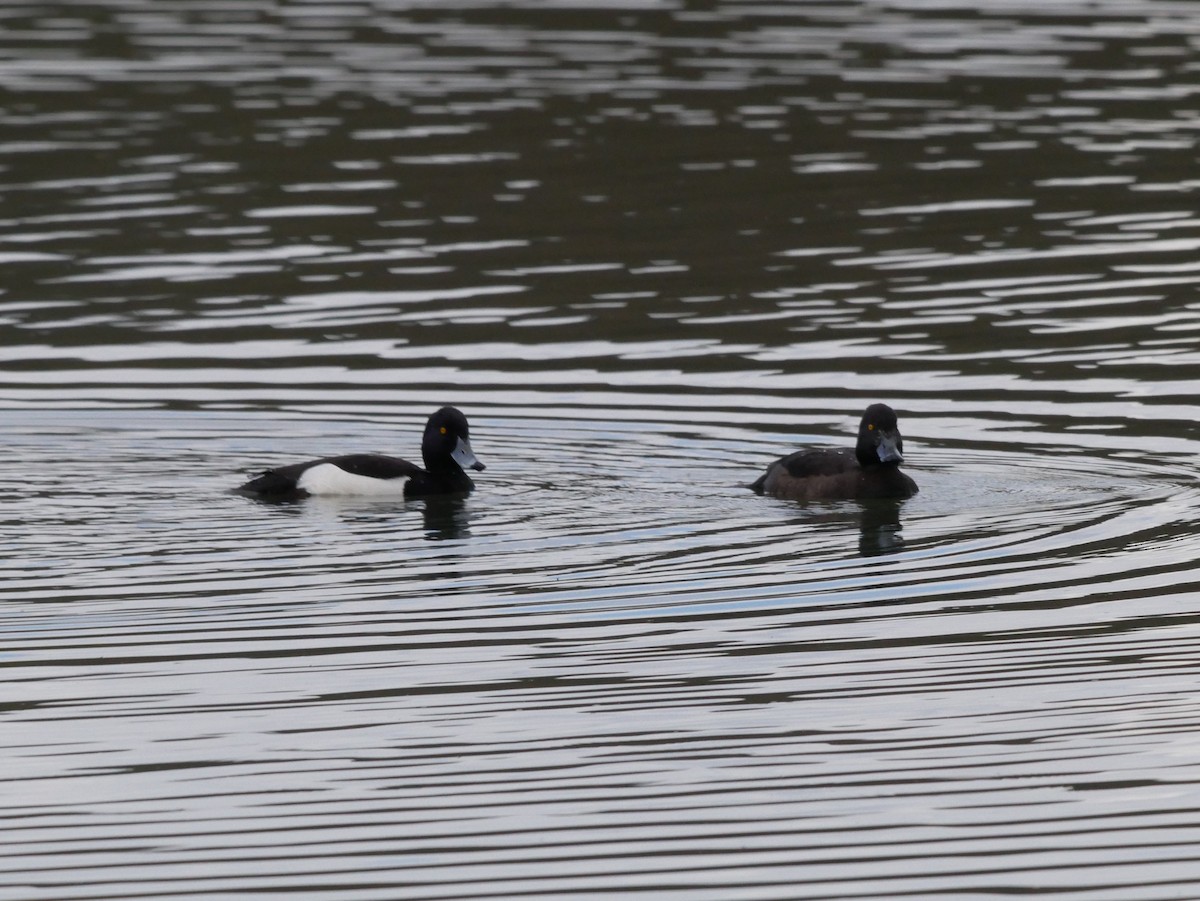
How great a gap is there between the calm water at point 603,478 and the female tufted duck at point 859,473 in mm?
191

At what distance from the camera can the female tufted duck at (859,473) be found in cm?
1332

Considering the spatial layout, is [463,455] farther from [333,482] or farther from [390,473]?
[333,482]

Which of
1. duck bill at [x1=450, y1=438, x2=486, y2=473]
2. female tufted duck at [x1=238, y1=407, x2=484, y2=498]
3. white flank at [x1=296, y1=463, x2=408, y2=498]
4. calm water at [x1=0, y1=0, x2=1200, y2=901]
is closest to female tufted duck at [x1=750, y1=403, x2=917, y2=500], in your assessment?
calm water at [x1=0, y1=0, x2=1200, y2=901]

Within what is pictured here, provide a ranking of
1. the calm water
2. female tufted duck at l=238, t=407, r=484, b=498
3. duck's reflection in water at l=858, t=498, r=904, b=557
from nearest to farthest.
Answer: the calm water → duck's reflection in water at l=858, t=498, r=904, b=557 → female tufted duck at l=238, t=407, r=484, b=498

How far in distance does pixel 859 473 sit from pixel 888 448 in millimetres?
240

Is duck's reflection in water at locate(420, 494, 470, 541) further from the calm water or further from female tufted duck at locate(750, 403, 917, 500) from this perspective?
female tufted duck at locate(750, 403, 917, 500)

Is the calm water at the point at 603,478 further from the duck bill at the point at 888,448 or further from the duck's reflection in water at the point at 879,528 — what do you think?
the duck bill at the point at 888,448

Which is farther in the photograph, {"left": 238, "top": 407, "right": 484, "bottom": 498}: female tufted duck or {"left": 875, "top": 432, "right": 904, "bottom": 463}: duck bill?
{"left": 238, "top": 407, "right": 484, "bottom": 498}: female tufted duck

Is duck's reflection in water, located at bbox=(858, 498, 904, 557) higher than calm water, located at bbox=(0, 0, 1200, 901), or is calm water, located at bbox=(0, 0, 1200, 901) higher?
calm water, located at bbox=(0, 0, 1200, 901)

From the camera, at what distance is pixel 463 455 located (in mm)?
13906

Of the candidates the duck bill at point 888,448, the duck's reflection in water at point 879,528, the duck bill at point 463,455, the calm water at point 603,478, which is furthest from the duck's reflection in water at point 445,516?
the duck bill at point 888,448

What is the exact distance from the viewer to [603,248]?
69.5 ft

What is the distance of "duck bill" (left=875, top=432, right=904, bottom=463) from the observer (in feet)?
43.7

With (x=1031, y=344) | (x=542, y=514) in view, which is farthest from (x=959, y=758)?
(x=1031, y=344)
